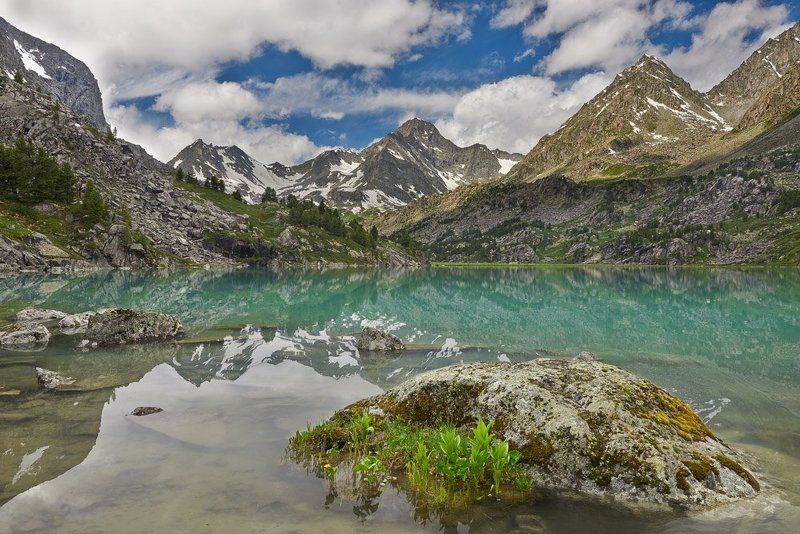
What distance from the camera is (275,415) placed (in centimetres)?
1503

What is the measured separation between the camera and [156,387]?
1825 centimetres

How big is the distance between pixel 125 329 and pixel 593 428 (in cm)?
2759

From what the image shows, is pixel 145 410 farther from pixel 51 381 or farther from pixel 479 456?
pixel 479 456

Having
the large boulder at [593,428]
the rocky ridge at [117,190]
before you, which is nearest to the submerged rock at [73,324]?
the large boulder at [593,428]

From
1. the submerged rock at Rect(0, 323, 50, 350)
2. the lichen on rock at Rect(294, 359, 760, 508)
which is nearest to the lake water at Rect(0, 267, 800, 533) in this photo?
the lichen on rock at Rect(294, 359, 760, 508)

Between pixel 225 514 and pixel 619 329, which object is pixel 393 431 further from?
pixel 619 329

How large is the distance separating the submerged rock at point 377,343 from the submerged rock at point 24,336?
1798 centimetres

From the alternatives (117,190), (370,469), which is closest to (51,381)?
(370,469)

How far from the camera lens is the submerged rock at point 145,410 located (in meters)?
14.5

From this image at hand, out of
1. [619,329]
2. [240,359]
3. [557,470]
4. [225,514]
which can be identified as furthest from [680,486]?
[619,329]

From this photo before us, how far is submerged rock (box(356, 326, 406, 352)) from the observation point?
95.4ft

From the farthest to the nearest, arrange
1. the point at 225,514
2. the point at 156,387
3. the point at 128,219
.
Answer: the point at 128,219 → the point at 156,387 → the point at 225,514

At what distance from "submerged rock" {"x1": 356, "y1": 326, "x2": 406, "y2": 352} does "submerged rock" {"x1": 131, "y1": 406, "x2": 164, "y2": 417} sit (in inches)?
592

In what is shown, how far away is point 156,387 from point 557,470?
601 inches
